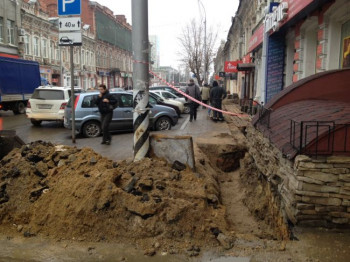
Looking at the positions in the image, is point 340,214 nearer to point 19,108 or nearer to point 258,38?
point 258,38

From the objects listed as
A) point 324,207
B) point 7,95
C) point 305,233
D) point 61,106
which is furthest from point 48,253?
point 7,95

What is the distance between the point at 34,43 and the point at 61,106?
2553cm

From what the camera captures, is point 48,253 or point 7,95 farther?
point 7,95

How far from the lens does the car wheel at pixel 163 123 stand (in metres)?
13.1

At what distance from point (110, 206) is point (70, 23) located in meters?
6.12

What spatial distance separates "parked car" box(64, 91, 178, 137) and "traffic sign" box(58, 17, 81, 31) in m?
2.90

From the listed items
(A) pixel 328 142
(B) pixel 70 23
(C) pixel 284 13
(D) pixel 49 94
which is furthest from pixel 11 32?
(A) pixel 328 142

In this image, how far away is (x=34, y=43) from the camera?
36.9 metres

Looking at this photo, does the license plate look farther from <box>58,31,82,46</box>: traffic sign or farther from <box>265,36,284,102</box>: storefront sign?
<box>265,36,284,102</box>: storefront sign

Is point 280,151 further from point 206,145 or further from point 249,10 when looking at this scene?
point 249,10

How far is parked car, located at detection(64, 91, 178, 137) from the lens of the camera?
1180 centimetres

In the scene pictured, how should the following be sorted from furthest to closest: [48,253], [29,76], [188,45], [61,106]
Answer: [188,45] < [29,76] < [61,106] < [48,253]

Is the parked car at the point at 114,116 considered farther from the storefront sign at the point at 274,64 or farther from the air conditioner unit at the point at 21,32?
the air conditioner unit at the point at 21,32

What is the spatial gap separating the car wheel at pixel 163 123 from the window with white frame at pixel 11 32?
2618 cm
